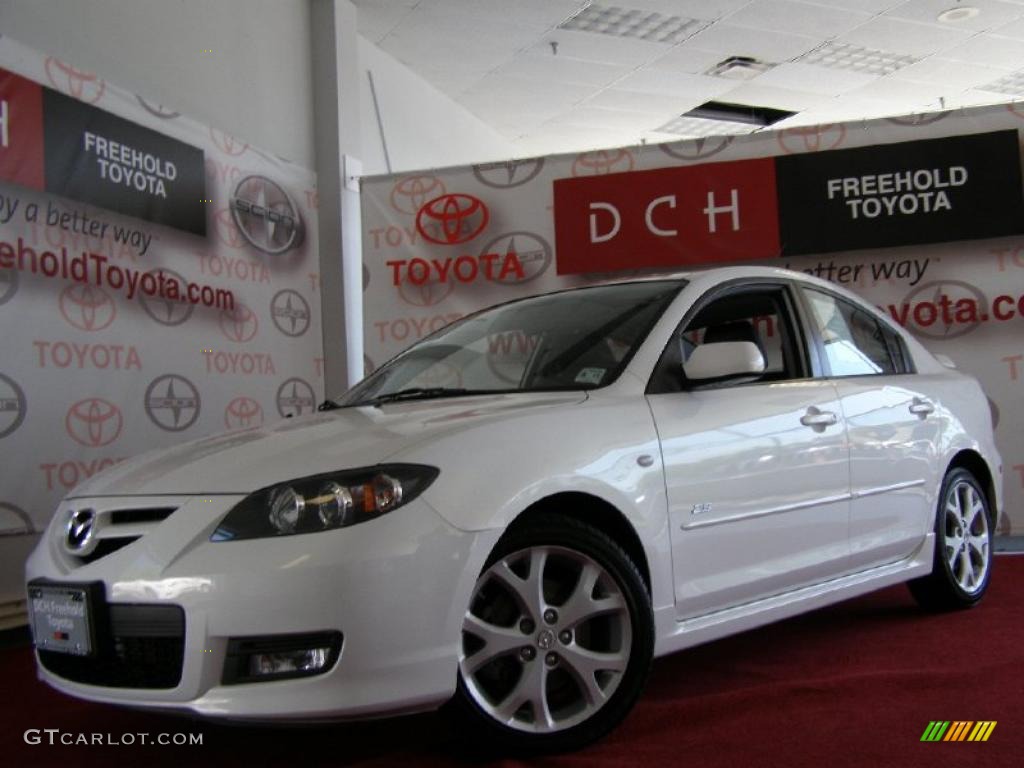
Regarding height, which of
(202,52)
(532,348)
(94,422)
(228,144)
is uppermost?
(202,52)

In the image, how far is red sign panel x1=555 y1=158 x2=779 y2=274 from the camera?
5754mm

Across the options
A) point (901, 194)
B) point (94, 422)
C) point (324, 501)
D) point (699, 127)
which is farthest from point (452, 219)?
point (699, 127)

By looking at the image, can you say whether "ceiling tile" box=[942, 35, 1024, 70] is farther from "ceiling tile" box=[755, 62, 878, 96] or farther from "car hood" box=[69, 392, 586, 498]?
"car hood" box=[69, 392, 586, 498]

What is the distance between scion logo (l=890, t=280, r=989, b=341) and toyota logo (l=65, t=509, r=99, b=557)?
4.55 m

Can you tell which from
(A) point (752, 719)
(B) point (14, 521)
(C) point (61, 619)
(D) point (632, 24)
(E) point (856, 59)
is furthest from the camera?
(E) point (856, 59)

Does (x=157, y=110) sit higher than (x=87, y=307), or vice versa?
(x=157, y=110)

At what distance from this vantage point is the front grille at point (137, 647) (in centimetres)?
200

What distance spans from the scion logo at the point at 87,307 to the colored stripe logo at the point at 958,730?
384 cm

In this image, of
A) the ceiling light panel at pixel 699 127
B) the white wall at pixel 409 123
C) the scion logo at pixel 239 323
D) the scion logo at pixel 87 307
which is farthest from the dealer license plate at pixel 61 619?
the ceiling light panel at pixel 699 127

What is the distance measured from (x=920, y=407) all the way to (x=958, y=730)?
4.74 ft

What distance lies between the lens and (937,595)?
3723mm

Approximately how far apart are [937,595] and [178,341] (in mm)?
3762

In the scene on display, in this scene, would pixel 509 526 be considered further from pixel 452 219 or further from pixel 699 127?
pixel 699 127
